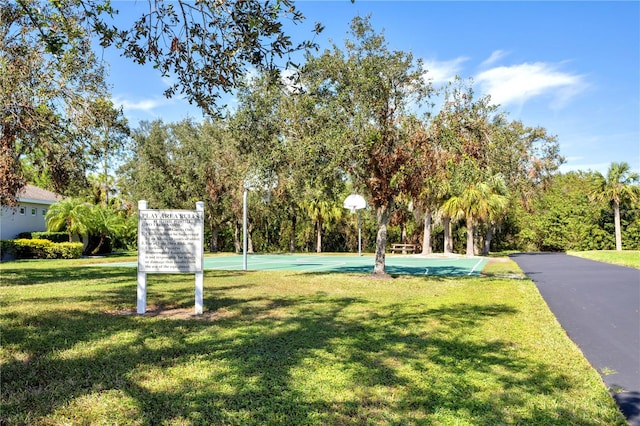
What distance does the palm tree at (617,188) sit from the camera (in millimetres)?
37562

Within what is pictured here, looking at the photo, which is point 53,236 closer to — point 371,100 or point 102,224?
point 102,224

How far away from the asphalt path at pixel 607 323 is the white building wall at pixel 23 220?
2559 cm

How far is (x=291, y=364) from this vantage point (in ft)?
16.2

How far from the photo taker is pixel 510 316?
8.16 m

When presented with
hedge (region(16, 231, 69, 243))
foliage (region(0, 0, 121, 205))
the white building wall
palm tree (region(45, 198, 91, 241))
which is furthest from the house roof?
foliage (region(0, 0, 121, 205))

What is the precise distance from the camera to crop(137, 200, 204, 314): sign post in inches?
311

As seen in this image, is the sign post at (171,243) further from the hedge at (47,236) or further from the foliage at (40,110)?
the hedge at (47,236)

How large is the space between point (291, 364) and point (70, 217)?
24728 mm

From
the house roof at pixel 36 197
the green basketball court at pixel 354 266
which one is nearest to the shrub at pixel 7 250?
the house roof at pixel 36 197

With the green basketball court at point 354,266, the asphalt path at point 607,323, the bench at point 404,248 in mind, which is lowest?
the asphalt path at point 607,323

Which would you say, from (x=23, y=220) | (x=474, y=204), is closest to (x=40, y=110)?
(x=23, y=220)

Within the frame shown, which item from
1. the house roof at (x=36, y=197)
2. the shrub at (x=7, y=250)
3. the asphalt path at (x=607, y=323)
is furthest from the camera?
the house roof at (x=36, y=197)

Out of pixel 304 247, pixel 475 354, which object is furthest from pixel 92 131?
pixel 304 247

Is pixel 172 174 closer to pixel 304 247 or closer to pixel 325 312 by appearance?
pixel 304 247
